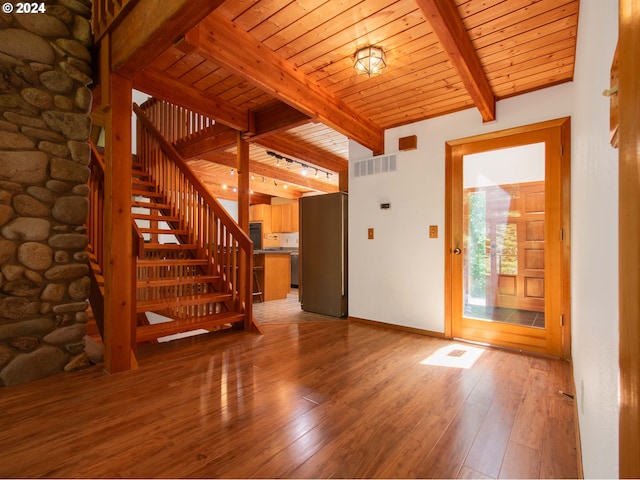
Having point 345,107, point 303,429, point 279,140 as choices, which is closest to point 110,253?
point 303,429

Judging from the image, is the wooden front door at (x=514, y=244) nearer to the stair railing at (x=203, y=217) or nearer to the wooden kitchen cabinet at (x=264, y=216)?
the stair railing at (x=203, y=217)

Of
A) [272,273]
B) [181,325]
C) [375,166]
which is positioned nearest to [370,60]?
[375,166]

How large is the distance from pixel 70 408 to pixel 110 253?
3.26 feet

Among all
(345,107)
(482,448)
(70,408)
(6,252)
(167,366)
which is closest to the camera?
(482,448)

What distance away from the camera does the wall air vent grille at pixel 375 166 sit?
146 inches

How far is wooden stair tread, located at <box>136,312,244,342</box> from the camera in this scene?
263 centimetres

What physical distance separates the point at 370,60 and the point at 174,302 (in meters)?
2.68

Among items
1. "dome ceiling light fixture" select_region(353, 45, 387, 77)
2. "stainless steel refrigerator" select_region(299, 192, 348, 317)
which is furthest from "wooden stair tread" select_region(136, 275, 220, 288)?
"dome ceiling light fixture" select_region(353, 45, 387, 77)

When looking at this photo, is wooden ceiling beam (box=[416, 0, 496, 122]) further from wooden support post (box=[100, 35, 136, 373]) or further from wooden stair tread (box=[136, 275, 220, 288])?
wooden stair tread (box=[136, 275, 220, 288])

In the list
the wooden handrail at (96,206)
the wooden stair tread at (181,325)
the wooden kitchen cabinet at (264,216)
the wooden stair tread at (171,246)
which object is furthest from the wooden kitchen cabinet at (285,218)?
the wooden handrail at (96,206)

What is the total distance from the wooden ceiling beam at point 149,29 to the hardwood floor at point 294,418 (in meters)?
2.19

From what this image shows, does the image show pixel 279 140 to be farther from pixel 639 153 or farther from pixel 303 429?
pixel 639 153

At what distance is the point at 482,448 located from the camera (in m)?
1.50

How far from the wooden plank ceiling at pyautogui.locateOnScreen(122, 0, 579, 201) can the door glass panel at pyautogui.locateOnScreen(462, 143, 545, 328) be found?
1.90 ft
